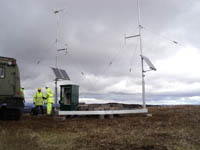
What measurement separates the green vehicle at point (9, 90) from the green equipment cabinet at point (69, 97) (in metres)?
3.26

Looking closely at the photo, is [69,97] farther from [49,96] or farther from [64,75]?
[49,96]

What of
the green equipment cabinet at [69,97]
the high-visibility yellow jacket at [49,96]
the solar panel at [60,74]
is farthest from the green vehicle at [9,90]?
the high-visibility yellow jacket at [49,96]

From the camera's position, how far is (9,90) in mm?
9812

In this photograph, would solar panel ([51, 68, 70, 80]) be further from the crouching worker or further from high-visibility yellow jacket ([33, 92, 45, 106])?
high-visibility yellow jacket ([33, 92, 45, 106])

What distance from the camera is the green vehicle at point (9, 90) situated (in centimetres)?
955

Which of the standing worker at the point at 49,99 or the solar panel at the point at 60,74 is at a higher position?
the solar panel at the point at 60,74

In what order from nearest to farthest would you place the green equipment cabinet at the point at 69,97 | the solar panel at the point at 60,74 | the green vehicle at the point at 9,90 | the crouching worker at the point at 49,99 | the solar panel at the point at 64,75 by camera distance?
the green vehicle at the point at 9,90 < the green equipment cabinet at the point at 69,97 < the solar panel at the point at 60,74 < the solar panel at the point at 64,75 < the crouching worker at the point at 49,99

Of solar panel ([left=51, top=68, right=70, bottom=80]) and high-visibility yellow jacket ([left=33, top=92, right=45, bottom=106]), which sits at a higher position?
solar panel ([left=51, top=68, right=70, bottom=80])

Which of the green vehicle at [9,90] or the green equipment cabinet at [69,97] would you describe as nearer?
the green vehicle at [9,90]

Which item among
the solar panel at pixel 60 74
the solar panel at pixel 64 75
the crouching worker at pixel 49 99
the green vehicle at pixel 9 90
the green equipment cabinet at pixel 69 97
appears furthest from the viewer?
the crouching worker at pixel 49 99

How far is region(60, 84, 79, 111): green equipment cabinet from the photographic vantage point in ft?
41.5

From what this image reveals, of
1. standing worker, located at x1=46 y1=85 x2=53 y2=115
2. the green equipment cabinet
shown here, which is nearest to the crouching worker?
standing worker, located at x1=46 y1=85 x2=53 y2=115

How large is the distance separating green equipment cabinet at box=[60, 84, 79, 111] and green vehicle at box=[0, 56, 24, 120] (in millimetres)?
3258

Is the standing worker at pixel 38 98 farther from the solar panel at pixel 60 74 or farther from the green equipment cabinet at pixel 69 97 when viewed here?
the solar panel at pixel 60 74
